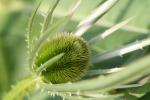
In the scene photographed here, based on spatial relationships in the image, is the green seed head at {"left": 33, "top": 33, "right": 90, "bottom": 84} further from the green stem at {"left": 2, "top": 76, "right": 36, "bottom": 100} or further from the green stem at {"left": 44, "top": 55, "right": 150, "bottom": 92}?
the green stem at {"left": 44, "top": 55, "right": 150, "bottom": 92}

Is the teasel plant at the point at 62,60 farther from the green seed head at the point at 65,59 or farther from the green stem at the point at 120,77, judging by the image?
the green stem at the point at 120,77

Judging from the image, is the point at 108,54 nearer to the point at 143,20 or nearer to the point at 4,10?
the point at 143,20

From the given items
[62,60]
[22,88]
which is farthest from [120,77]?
[22,88]

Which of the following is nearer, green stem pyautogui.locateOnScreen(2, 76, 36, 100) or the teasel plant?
the teasel plant

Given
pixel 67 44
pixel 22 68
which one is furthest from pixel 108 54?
pixel 22 68

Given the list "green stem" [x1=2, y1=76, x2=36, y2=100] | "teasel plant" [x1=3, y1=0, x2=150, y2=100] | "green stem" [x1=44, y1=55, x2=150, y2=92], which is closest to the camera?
"green stem" [x1=44, y1=55, x2=150, y2=92]

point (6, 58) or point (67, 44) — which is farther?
point (6, 58)

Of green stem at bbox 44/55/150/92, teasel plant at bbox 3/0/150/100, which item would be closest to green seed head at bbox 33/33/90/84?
teasel plant at bbox 3/0/150/100

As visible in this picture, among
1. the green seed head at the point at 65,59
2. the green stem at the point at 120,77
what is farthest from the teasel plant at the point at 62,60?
the green stem at the point at 120,77

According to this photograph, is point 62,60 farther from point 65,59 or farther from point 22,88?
point 22,88
